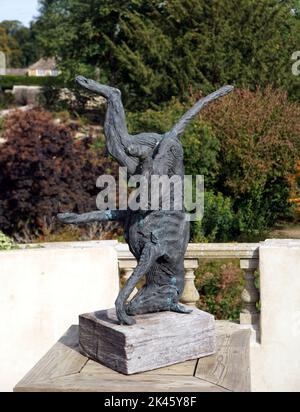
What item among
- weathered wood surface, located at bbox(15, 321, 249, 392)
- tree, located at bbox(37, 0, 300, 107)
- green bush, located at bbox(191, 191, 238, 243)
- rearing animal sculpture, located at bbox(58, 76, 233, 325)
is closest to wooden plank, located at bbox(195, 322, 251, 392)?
weathered wood surface, located at bbox(15, 321, 249, 392)

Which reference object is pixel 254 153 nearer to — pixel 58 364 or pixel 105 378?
pixel 58 364

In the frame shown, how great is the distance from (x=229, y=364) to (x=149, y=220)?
2.56 ft

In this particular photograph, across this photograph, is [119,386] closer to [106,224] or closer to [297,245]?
[297,245]

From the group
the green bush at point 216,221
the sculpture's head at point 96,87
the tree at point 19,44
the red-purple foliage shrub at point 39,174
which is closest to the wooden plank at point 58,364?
the sculpture's head at point 96,87

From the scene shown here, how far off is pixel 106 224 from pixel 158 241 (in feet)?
21.4

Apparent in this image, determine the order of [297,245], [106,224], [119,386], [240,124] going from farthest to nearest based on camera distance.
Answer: [240,124] → [106,224] → [297,245] → [119,386]

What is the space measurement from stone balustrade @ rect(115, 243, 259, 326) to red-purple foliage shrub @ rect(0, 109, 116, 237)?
535 centimetres

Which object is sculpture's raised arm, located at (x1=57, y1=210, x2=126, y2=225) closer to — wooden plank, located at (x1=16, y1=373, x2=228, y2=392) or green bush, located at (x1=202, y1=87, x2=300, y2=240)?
wooden plank, located at (x1=16, y1=373, x2=228, y2=392)

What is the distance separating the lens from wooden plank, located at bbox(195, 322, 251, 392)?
2975 mm

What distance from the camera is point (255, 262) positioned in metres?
4.73

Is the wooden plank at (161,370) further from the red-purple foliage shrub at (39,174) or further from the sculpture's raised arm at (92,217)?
the red-purple foliage shrub at (39,174)

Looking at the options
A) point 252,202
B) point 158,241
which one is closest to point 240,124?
point 252,202

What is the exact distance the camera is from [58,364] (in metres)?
3.31

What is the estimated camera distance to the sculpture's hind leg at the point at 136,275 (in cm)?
320
